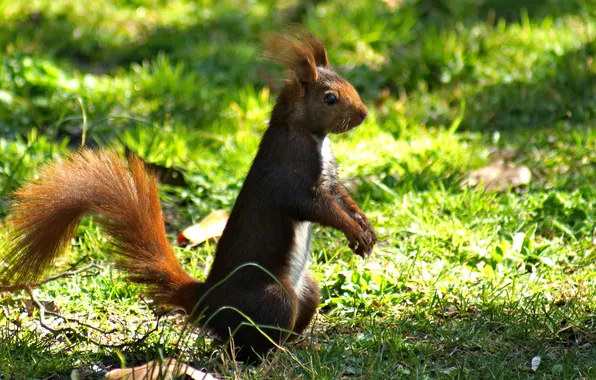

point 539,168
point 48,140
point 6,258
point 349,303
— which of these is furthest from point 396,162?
point 6,258

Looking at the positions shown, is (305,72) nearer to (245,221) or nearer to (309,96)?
(309,96)

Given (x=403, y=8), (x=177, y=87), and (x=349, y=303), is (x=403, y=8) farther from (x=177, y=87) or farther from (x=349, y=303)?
(x=349, y=303)

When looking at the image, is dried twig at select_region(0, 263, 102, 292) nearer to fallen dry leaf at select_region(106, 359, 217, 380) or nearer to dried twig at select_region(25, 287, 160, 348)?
dried twig at select_region(25, 287, 160, 348)

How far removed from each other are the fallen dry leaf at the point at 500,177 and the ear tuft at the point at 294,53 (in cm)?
162

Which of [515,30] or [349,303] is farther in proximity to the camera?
[515,30]

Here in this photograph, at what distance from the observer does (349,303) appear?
11.8 feet

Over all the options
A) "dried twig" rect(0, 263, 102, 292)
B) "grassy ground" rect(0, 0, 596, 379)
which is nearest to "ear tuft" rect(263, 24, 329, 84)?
"grassy ground" rect(0, 0, 596, 379)

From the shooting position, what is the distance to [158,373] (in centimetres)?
272

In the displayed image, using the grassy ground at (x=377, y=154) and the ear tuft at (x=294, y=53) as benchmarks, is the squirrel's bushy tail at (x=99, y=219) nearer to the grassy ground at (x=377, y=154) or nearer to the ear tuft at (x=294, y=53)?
the grassy ground at (x=377, y=154)

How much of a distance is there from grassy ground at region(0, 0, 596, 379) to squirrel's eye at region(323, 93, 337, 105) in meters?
0.34

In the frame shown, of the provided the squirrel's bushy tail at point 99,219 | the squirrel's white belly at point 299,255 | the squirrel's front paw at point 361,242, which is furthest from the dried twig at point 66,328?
the squirrel's front paw at point 361,242

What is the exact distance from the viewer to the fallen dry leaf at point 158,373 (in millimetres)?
2719

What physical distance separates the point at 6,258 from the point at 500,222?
2338mm

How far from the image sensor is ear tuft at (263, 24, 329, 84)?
3.27 meters
